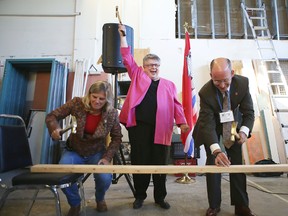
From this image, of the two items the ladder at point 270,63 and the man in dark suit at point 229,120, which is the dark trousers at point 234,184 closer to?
the man in dark suit at point 229,120

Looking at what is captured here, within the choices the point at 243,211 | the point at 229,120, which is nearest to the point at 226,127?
the point at 229,120

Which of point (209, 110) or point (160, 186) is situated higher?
point (209, 110)

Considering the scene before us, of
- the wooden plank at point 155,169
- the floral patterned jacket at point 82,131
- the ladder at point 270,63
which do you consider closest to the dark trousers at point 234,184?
the wooden plank at point 155,169

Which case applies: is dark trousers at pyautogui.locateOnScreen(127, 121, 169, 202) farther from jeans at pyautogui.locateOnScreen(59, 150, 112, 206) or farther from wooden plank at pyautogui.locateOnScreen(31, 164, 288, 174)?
wooden plank at pyautogui.locateOnScreen(31, 164, 288, 174)

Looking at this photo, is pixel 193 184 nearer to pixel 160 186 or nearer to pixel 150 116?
pixel 160 186

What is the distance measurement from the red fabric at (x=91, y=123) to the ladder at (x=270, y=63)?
11.5 ft

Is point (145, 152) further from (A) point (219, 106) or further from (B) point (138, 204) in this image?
(A) point (219, 106)

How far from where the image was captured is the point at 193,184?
2988 mm

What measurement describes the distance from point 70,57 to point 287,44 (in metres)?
4.27

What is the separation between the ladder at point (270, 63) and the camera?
13.7ft

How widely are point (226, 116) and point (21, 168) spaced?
1.39 m

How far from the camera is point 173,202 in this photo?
6.97 feet

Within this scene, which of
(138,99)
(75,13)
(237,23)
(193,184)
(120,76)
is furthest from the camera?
(237,23)

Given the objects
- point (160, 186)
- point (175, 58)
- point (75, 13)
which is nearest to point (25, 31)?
point (75, 13)
